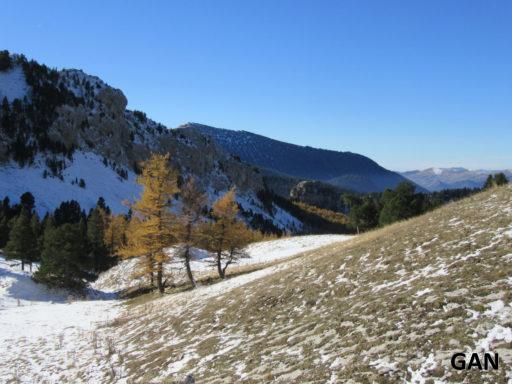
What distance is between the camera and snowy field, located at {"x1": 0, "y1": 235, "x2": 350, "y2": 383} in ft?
56.5

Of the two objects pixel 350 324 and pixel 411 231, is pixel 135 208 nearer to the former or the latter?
pixel 411 231

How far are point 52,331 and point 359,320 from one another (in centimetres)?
2007

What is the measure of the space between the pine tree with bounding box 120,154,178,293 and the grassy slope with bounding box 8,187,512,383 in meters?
9.25

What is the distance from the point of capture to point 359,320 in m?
12.2

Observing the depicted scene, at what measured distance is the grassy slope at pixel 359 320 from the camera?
30.8 ft

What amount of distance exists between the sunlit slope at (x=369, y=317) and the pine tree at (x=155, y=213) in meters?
10.0

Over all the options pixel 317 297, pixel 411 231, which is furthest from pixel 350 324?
pixel 411 231

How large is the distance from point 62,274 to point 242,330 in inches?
1328

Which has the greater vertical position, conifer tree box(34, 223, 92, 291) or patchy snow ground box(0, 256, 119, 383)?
conifer tree box(34, 223, 92, 291)

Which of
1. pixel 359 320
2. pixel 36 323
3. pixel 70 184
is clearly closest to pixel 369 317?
pixel 359 320

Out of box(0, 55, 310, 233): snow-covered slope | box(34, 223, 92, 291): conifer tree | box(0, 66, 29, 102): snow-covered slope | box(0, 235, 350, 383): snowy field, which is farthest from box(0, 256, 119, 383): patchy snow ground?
box(0, 66, 29, 102): snow-covered slope

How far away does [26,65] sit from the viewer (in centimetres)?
16862

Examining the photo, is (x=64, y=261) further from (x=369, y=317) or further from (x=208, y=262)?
(x=369, y=317)

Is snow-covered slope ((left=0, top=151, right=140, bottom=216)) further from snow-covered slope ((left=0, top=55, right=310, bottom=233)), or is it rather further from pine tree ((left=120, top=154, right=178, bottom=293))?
pine tree ((left=120, top=154, right=178, bottom=293))
